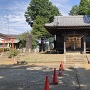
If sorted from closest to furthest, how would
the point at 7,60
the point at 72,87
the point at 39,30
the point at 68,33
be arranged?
1. the point at 72,87
2. the point at 7,60
3. the point at 68,33
4. the point at 39,30

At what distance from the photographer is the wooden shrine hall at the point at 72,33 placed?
2866cm

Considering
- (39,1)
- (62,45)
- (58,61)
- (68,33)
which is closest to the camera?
(58,61)

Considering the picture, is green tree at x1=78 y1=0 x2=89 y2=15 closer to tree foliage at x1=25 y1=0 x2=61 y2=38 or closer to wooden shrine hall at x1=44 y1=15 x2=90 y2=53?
tree foliage at x1=25 y1=0 x2=61 y2=38

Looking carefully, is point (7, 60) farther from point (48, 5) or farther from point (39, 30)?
point (48, 5)

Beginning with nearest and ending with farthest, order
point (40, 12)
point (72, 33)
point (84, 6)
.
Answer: point (72, 33), point (84, 6), point (40, 12)

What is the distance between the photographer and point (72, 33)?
30328mm

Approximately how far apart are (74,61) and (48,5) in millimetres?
29988

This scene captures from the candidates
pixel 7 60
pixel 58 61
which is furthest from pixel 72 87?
pixel 7 60

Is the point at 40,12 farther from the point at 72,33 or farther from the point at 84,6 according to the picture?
the point at 72,33

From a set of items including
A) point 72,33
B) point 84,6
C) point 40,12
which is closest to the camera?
point 72,33

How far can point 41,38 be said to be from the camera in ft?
165

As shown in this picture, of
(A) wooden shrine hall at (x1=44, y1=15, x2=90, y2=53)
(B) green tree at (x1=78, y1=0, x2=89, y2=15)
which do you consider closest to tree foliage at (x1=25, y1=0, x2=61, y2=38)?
(B) green tree at (x1=78, y1=0, x2=89, y2=15)

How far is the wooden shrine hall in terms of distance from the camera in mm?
28656

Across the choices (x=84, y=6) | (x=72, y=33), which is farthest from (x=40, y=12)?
(x=72, y=33)
